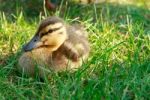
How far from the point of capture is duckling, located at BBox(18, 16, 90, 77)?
391 cm

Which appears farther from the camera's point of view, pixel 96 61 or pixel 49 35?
pixel 96 61

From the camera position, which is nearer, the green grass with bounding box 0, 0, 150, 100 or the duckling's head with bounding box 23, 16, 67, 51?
the green grass with bounding box 0, 0, 150, 100

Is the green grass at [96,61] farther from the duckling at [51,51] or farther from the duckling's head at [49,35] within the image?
the duckling's head at [49,35]

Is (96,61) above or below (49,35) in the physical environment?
below

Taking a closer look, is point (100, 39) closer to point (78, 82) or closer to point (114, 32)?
point (114, 32)

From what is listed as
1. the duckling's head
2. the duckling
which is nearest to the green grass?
the duckling

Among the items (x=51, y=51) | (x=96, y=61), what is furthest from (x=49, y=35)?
(x=96, y=61)

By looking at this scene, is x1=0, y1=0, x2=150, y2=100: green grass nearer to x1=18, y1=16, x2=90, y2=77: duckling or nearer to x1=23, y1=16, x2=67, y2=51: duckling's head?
x1=18, y1=16, x2=90, y2=77: duckling

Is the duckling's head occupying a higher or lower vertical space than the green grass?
higher

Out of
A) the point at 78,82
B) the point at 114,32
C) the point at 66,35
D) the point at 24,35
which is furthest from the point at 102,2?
the point at 78,82

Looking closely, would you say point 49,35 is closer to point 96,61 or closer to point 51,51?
point 51,51

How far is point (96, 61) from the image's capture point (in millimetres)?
4070

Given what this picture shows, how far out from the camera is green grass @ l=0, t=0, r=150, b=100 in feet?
12.1

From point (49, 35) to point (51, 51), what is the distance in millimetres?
121
